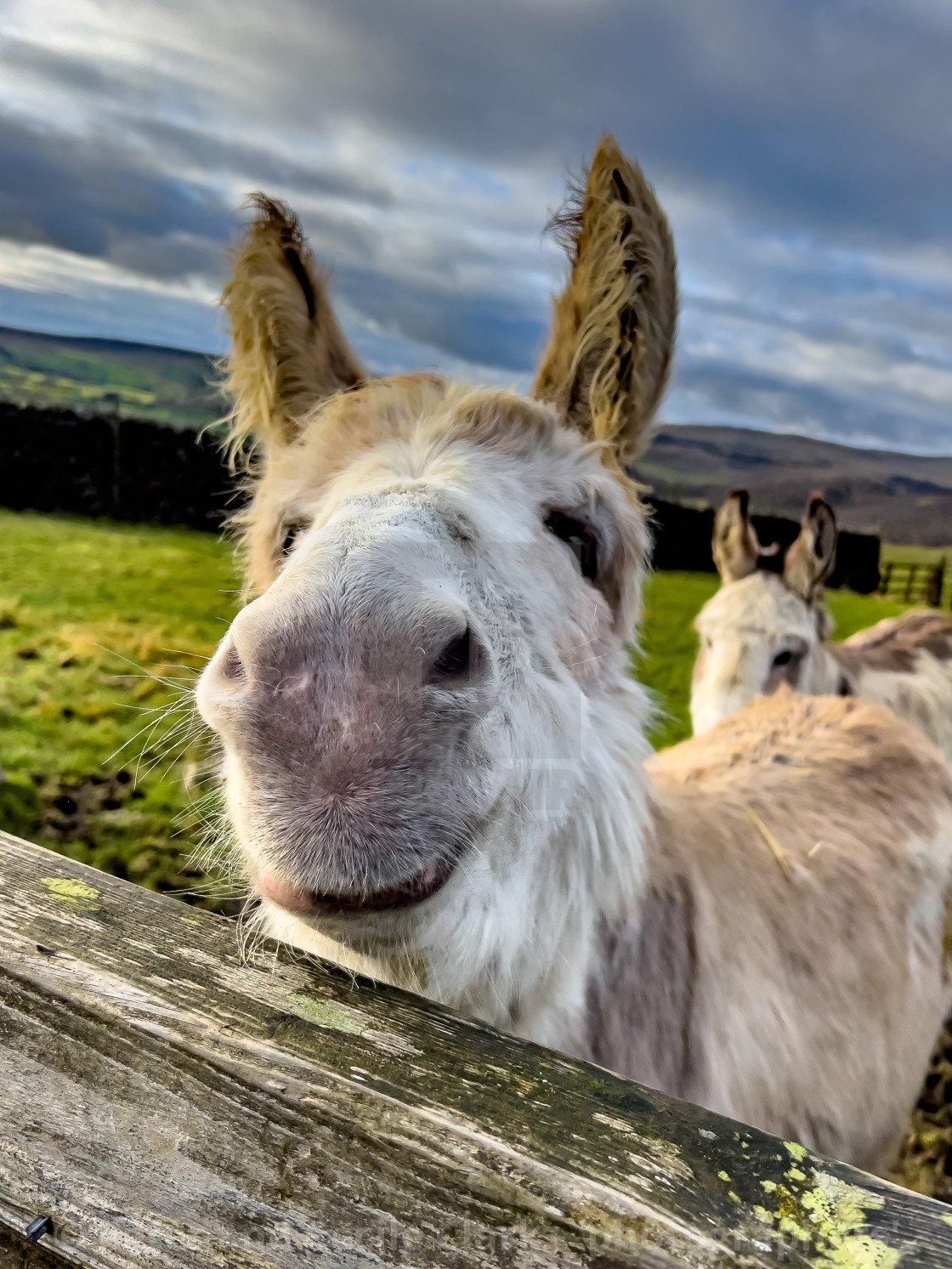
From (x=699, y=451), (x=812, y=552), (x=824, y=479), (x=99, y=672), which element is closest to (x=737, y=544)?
(x=812, y=552)

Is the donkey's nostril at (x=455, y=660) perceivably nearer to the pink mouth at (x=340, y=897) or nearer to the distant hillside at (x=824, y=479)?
the pink mouth at (x=340, y=897)

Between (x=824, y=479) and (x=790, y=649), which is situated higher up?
(x=824, y=479)

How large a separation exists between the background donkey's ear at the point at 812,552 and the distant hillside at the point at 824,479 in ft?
12.8

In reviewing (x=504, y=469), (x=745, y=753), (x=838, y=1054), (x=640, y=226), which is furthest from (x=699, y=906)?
(x=640, y=226)

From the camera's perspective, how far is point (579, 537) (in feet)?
4.46

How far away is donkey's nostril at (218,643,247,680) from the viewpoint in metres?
0.85

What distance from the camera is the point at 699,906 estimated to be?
60.1 inches

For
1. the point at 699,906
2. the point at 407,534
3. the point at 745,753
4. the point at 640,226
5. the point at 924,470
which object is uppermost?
the point at 924,470

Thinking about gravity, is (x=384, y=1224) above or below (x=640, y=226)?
below

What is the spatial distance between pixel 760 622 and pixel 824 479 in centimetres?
813

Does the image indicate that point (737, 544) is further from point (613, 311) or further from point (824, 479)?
point (824, 479)

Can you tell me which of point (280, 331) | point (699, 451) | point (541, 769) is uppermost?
point (699, 451)

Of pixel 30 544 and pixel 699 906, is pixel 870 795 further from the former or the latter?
pixel 30 544

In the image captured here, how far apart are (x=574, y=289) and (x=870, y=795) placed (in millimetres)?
1632
